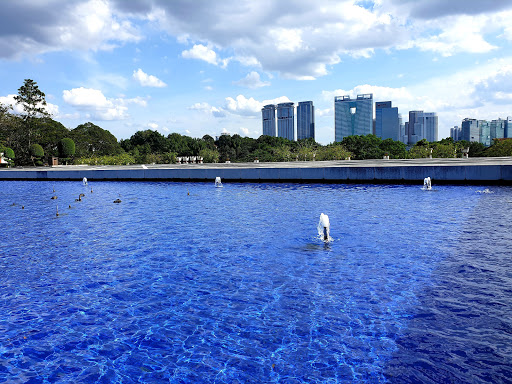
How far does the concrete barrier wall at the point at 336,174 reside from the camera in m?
20.3

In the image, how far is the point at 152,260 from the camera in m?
8.49

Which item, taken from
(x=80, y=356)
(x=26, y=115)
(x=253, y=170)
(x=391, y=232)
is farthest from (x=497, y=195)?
(x=26, y=115)

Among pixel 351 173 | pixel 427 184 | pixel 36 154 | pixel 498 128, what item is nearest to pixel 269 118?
pixel 498 128

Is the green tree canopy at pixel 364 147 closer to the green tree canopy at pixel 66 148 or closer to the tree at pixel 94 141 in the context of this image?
the green tree canopy at pixel 66 148

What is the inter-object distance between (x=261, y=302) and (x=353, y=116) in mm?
193444

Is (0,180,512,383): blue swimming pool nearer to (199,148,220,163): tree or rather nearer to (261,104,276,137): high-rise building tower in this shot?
(199,148,220,163): tree

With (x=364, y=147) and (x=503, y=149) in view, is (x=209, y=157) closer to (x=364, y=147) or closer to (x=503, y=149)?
(x=364, y=147)

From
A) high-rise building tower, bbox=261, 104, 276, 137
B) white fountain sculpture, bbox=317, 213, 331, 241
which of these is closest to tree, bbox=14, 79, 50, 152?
white fountain sculpture, bbox=317, 213, 331, 241

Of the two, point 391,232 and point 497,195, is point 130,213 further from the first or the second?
point 497,195

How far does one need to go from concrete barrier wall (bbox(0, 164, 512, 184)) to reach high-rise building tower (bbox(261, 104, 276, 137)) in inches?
6432

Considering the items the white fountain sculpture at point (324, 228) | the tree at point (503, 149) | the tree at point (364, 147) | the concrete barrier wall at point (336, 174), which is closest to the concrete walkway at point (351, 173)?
the concrete barrier wall at point (336, 174)

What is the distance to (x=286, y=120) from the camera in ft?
640

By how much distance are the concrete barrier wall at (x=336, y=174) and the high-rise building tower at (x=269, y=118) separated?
163384 mm

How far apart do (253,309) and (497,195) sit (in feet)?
48.5
